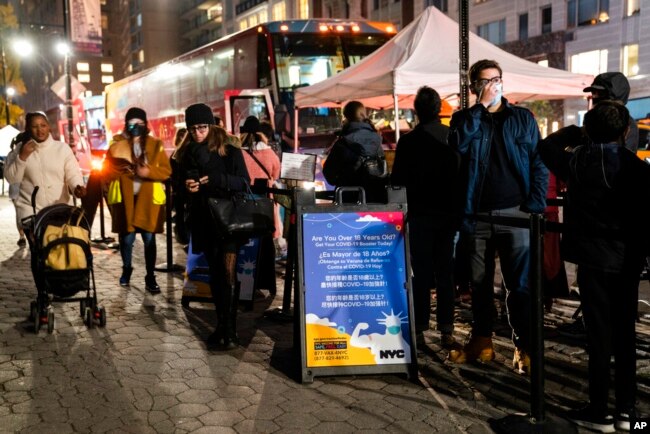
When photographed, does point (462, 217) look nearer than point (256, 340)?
Yes

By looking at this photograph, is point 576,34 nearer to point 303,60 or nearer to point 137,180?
point 303,60

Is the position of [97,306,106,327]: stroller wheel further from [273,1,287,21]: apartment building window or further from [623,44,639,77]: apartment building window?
[273,1,287,21]: apartment building window

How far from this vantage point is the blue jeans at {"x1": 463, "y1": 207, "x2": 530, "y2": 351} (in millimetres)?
4832

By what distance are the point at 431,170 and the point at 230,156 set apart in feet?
5.47

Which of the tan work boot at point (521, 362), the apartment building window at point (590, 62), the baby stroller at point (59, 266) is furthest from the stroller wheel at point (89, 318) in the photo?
the apartment building window at point (590, 62)

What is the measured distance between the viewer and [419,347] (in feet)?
18.5

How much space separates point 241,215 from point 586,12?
31750mm

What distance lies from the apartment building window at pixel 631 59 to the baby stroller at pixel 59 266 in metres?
30.0

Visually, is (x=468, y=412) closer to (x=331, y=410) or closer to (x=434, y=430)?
(x=434, y=430)

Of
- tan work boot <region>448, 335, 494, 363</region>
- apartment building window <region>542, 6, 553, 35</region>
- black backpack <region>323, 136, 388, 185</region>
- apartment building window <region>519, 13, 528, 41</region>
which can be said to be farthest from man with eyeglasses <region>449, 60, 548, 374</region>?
apartment building window <region>519, 13, 528, 41</region>

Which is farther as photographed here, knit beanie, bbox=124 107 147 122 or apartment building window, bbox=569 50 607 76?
apartment building window, bbox=569 50 607 76

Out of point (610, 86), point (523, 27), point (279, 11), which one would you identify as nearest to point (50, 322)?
point (610, 86)

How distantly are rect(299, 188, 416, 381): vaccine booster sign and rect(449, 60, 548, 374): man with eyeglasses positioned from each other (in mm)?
546

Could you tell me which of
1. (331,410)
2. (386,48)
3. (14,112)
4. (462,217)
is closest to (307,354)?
(331,410)
